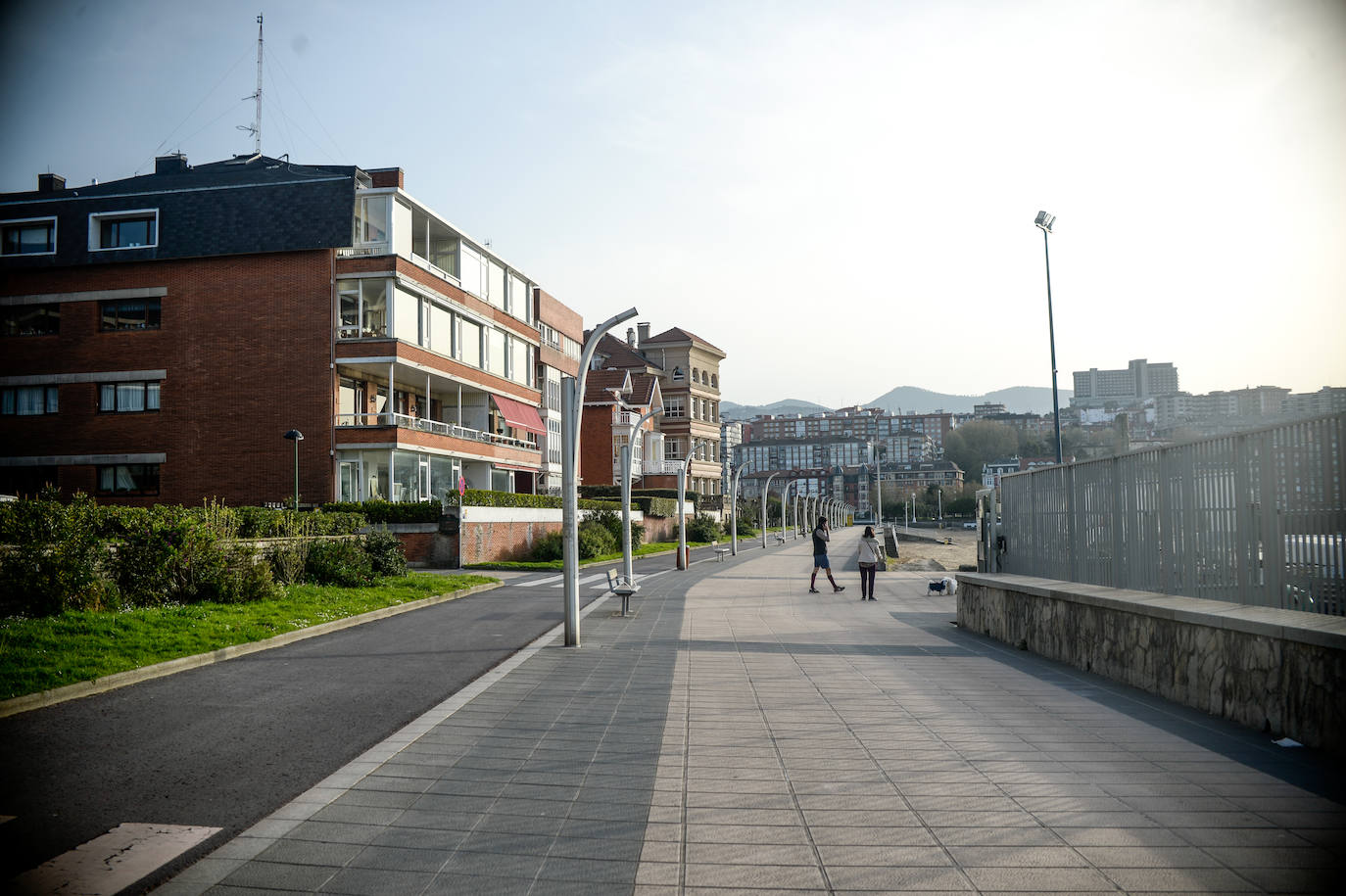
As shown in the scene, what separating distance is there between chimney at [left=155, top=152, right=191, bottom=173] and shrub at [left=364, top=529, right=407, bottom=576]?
2630cm

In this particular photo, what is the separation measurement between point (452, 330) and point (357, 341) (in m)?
6.20

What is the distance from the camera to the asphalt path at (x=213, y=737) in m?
5.05

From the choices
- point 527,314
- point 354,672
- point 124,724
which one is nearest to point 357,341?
point 527,314

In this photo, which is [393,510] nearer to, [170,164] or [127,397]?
[127,397]

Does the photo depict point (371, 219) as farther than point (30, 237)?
No

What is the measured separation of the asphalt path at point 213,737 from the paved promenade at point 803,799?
0.41 m

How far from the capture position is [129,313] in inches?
1353

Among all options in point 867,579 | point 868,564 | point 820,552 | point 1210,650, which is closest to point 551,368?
point 820,552

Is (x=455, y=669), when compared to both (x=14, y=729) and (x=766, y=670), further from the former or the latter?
(x=14, y=729)

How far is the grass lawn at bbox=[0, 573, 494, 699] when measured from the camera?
8578mm

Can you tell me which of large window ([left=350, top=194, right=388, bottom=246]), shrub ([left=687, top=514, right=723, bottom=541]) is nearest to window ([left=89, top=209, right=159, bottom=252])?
large window ([left=350, top=194, right=388, bottom=246])

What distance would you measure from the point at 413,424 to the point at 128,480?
33.5 ft

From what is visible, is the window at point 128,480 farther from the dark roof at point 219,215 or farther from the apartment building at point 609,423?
the apartment building at point 609,423

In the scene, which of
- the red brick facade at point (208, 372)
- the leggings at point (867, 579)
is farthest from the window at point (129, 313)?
the leggings at point (867, 579)
